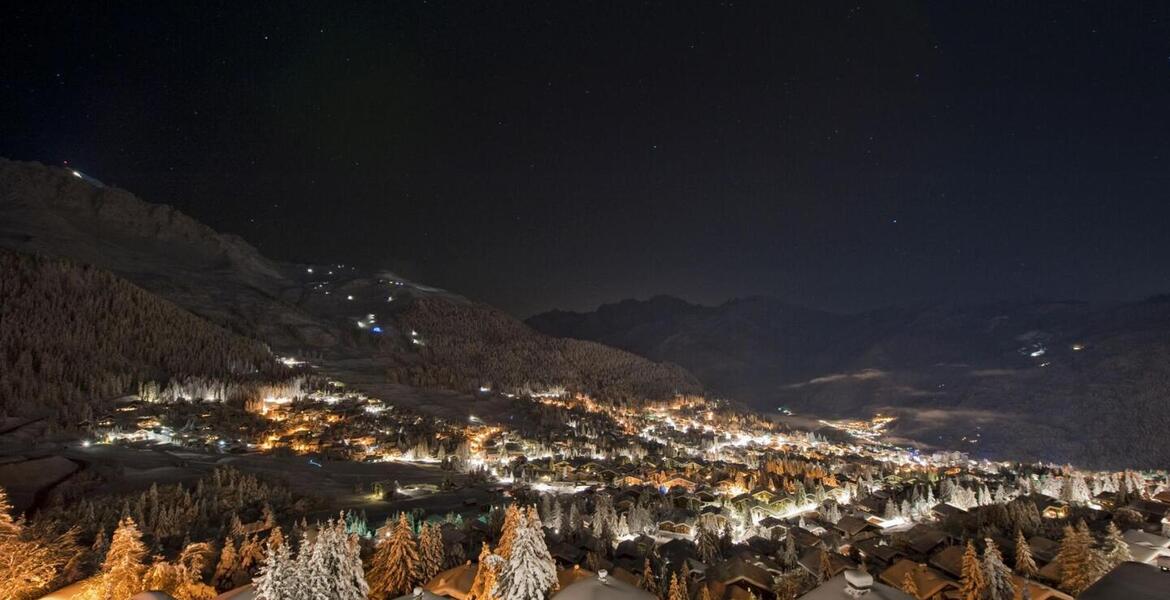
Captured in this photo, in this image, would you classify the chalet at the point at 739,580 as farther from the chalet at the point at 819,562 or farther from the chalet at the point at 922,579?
the chalet at the point at 922,579

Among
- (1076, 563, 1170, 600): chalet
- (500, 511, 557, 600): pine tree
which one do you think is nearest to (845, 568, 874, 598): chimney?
(1076, 563, 1170, 600): chalet

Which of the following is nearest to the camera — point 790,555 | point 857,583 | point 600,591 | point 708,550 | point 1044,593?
point 857,583

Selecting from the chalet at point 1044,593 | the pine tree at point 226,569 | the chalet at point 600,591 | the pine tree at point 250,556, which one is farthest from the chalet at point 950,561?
the pine tree at point 226,569

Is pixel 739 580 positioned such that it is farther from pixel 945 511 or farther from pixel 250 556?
pixel 945 511

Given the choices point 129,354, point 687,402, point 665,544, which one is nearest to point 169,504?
point 665,544

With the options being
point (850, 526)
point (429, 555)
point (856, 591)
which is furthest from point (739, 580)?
point (850, 526)

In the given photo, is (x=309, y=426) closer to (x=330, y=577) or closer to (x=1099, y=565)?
(x=330, y=577)

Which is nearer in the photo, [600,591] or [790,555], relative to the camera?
[600,591]
